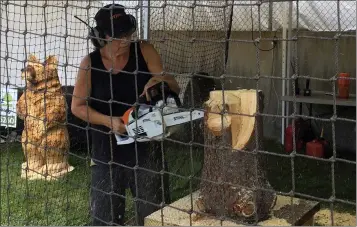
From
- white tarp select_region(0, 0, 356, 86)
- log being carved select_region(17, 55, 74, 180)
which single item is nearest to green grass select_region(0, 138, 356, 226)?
log being carved select_region(17, 55, 74, 180)

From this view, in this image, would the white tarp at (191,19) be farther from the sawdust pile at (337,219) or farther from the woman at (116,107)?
the sawdust pile at (337,219)

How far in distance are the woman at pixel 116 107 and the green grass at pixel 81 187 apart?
0.15 meters

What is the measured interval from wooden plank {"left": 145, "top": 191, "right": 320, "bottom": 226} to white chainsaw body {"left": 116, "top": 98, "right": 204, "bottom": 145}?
32cm

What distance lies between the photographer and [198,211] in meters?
2.19

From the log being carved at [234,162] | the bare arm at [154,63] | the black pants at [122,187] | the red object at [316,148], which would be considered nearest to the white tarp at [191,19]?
the red object at [316,148]

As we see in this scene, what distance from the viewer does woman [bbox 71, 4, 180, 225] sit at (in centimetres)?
250

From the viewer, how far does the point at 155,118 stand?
2227 millimetres

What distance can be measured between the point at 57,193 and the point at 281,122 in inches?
119

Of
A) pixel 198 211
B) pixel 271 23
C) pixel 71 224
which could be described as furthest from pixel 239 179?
pixel 271 23

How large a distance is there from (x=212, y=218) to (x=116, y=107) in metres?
0.78

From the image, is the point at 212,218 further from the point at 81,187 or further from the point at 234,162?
the point at 81,187

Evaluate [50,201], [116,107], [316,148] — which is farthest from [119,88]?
[316,148]

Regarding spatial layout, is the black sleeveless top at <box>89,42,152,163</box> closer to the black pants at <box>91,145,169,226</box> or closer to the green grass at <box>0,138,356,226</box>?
the black pants at <box>91,145,169,226</box>

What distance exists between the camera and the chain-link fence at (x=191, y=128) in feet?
6.97
